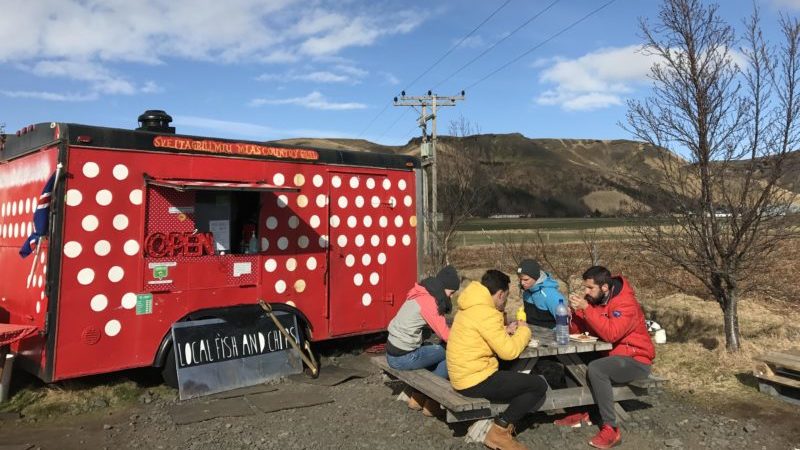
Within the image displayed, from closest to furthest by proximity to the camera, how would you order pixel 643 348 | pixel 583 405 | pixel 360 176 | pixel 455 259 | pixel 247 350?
pixel 643 348 → pixel 583 405 → pixel 247 350 → pixel 360 176 → pixel 455 259

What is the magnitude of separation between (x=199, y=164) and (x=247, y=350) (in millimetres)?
2226

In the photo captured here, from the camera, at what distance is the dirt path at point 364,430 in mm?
4703

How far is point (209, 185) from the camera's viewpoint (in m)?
6.05

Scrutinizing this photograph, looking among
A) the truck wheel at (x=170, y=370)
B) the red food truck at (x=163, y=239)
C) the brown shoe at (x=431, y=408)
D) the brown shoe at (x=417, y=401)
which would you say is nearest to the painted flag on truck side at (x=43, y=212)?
the red food truck at (x=163, y=239)

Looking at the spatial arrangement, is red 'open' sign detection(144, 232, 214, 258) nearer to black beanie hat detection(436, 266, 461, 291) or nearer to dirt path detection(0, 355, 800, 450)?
dirt path detection(0, 355, 800, 450)

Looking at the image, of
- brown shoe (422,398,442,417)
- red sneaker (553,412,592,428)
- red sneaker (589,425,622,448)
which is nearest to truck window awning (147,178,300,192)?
brown shoe (422,398,442,417)

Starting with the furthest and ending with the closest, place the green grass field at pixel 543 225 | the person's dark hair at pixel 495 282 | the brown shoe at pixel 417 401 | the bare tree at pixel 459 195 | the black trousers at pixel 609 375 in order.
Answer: the bare tree at pixel 459 195 < the green grass field at pixel 543 225 < the brown shoe at pixel 417 401 < the black trousers at pixel 609 375 < the person's dark hair at pixel 495 282

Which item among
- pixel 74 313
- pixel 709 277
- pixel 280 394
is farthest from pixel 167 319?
pixel 709 277

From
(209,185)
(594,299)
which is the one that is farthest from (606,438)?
(209,185)

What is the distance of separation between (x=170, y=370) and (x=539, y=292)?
4075 mm

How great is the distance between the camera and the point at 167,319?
6125 mm

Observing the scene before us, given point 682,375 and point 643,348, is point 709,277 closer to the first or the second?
point 682,375

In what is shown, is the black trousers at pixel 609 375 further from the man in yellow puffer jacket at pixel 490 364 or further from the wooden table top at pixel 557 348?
the man in yellow puffer jacket at pixel 490 364

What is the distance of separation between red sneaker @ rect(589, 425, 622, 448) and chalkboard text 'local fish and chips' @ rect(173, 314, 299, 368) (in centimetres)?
374
